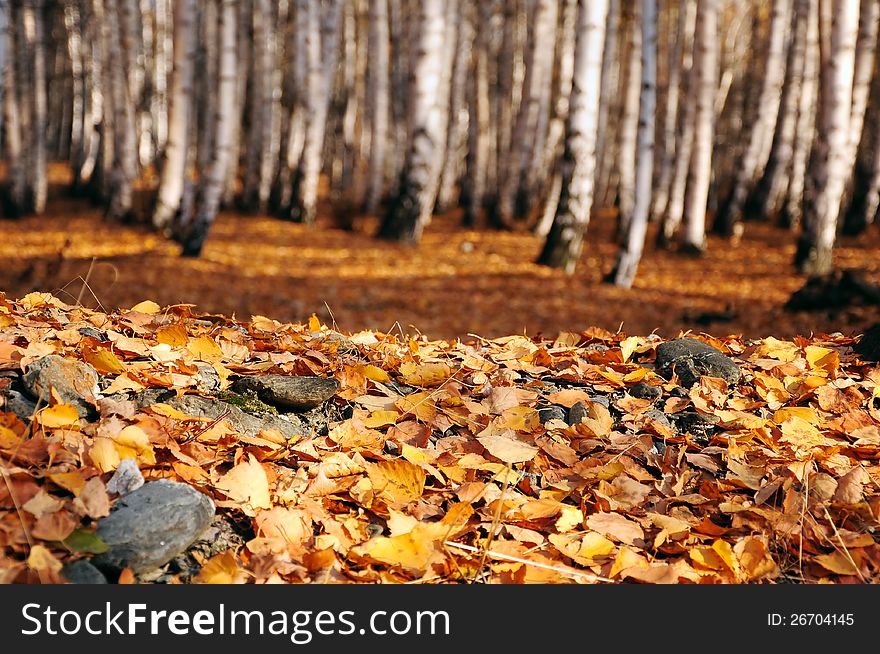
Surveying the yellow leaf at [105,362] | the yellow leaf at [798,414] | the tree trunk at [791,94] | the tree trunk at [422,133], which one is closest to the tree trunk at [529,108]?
the tree trunk at [422,133]

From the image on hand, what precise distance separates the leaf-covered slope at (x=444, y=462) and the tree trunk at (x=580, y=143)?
4825 millimetres

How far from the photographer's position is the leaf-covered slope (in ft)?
5.72

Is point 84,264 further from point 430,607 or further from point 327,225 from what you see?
point 430,607

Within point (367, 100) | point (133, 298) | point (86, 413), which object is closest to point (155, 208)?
point (133, 298)

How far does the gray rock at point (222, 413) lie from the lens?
221cm

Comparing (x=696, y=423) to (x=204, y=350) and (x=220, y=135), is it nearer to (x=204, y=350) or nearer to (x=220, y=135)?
(x=204, y=350)

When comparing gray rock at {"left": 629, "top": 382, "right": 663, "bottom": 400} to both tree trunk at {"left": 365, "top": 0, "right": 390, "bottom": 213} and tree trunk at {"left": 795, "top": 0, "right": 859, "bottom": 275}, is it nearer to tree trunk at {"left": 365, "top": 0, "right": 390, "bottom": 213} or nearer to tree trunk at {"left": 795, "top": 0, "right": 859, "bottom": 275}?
tree trunk at {"left": 795, "top": 0, "right": 859, "bottom": 275}

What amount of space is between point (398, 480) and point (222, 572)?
546 millimetres

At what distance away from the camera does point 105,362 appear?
7.47 feet

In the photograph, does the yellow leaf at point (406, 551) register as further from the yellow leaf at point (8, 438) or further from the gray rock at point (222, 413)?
the yellow leaf at point (8, 438)

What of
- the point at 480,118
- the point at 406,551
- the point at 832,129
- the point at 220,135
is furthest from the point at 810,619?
the point at 480,118

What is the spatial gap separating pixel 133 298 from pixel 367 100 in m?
9.99

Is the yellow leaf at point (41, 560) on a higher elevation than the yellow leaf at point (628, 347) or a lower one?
lower

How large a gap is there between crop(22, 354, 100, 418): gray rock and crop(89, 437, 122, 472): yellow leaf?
0.29 m
